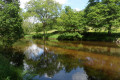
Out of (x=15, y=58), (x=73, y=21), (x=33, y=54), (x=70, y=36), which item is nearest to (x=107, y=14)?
(x=73, y=21)

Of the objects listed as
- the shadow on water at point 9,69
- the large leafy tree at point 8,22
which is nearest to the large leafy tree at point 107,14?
the large leafy tree at point 8,22

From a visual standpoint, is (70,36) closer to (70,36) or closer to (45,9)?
(70,36)

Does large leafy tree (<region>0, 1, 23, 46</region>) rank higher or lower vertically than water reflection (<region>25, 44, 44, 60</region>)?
higher

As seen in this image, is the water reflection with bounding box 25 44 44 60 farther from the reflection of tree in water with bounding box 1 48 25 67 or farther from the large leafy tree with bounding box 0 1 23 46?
the large leafy tree with bounding box 0 1 23 46

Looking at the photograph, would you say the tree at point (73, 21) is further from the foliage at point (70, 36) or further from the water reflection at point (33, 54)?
the water reflection at point (33, 54)

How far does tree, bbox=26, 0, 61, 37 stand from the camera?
36753mm

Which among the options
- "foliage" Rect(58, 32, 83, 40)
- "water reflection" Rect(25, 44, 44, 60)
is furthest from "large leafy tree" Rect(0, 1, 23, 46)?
"foliage" Rect(58, 32, 83, 40)

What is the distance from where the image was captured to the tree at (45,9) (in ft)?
121

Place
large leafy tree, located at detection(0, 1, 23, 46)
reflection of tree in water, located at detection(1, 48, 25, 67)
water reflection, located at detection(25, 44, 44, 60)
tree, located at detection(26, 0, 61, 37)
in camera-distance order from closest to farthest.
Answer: reflection of tree in water, located at detection(1, 48, 25, 67) → large leafy tree, located at detection(0, 1, 23, 46) → water reflection, located at detection(25, 44, 44, 60) → tree, located at detection(26, 0, 61, 37)

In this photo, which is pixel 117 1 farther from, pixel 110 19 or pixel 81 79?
pixel 81 79

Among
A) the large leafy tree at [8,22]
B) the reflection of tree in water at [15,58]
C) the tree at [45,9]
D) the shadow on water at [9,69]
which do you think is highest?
the tree at [45,9]

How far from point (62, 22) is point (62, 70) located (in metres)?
25.3

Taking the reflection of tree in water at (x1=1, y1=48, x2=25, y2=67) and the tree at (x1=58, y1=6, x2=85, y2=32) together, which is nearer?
the reflection of tree in water at (x1=1, y1=48, x2=25, y2=67)

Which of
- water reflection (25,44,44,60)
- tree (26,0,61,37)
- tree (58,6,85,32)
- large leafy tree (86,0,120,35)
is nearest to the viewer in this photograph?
water reflection (25,44,44,60)
